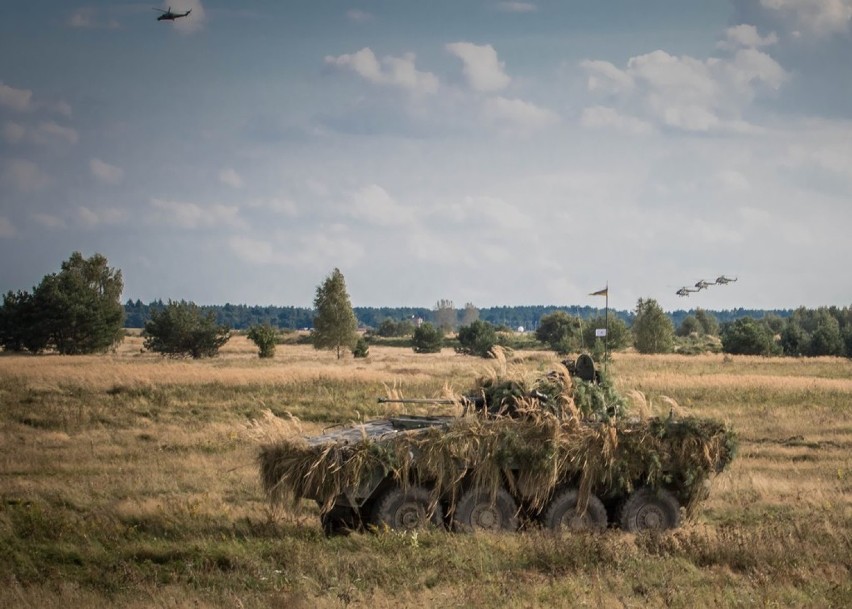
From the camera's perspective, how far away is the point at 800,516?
13125 millimetres

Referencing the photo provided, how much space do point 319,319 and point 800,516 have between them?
171ft

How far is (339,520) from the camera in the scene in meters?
12.4

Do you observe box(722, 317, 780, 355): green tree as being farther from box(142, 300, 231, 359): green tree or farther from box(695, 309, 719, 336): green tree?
box(695, 309, 719, 336): green tree

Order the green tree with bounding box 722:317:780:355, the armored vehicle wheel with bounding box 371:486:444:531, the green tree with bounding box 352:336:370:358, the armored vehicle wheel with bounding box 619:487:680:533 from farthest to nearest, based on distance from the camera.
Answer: the green tree with bounding box 722:317:780:355 → the green tree with bounding box 352:336:370:358 → the armored vehicle wheel with bounding box 619:487:680:533 → the armored vehicle wheel with bounding box 371:486:444:531

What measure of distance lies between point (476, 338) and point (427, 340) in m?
5.61

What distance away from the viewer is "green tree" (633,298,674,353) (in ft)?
240

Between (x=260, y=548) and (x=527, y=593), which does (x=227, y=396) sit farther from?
(x=527, y=593)

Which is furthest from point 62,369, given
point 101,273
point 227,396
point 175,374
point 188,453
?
point 101,273

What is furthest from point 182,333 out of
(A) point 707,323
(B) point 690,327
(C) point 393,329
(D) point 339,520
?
(A) point 707,323

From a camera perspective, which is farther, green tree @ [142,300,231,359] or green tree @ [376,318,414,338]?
green tree @ [376,318,414,338]

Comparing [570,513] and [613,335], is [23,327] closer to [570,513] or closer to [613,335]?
[613,335]

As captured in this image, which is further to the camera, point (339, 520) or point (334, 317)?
point (334, 317)

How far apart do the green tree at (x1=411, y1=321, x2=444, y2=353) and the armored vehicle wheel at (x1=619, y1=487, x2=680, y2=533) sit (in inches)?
2610

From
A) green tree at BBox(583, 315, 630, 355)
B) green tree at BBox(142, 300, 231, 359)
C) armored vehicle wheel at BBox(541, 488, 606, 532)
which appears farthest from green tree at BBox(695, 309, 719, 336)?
armored vehicle wheel at BBox(541, 488, 606, 532)
